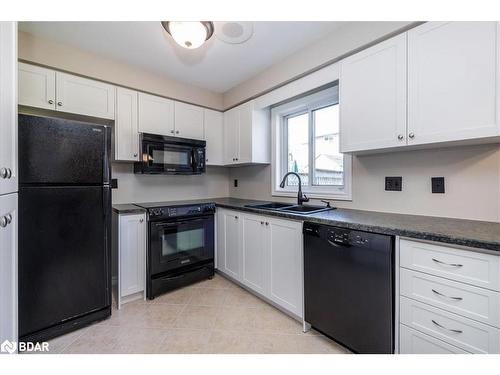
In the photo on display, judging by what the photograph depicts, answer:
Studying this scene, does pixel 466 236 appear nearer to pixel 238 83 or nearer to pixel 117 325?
pixel 117 325

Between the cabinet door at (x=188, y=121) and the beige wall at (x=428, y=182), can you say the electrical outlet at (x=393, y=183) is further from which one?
the cabinet door at (x=188, y=121)

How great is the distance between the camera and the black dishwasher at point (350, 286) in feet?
4.08

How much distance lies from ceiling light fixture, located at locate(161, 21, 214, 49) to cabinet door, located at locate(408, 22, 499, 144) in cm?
130

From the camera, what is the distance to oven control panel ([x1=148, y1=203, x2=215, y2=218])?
7.07 ft

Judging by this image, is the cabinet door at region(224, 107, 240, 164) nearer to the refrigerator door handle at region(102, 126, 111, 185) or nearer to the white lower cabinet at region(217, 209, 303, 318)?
the white lower cabinet at region(217, 209, 303, 318)

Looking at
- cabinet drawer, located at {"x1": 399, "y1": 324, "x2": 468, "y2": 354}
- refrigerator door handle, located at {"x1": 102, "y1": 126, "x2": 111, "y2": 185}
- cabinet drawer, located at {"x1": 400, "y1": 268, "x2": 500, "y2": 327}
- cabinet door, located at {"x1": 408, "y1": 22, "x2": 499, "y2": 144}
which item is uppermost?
cabinet door, located at {"x1": 408, "y1": 22, "x2": 499, "y2": 144}

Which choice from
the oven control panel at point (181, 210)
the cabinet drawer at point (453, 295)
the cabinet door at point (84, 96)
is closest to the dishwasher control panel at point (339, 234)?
the cabinet drawer at point (453, 295)

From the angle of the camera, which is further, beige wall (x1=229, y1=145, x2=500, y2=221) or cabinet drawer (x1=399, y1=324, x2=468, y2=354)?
beige wall (x1=229, y1=145, x2=500, y2=221)

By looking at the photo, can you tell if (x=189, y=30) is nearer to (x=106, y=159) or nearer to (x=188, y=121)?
(x=106, y=159)

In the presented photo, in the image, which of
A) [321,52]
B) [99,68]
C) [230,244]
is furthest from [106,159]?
[321,52]

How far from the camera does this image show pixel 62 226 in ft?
5.31

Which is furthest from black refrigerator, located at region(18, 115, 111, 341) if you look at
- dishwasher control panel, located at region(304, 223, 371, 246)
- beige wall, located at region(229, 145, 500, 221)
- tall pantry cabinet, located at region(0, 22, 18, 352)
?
beige wall, located at region(229, 145, 500, 221)

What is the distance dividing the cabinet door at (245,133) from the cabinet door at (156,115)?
2.63ft

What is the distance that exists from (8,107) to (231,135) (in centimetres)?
211
